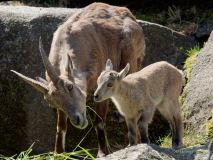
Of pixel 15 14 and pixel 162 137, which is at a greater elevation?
pixel 15 14

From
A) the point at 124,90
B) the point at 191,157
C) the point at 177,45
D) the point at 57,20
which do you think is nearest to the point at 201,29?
the point at 177,45

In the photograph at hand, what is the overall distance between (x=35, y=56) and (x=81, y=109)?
3162 mm

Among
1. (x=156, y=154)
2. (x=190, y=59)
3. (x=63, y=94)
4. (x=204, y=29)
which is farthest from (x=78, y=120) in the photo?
(x=204, y=29)

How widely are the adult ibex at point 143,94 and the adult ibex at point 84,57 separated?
1.25 ft

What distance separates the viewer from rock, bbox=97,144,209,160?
280 inches

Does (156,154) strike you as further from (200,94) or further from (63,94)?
(200,94)

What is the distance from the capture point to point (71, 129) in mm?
11484

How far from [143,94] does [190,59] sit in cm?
332

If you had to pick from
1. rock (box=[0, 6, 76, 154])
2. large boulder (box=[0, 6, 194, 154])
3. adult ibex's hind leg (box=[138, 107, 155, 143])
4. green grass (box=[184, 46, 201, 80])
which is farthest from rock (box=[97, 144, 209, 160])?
rock (box=[0, 6, 76, 154])

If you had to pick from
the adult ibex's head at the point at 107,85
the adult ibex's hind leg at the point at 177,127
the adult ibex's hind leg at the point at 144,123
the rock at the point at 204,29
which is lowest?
the adult ibex's hind leg at the point at 177,127

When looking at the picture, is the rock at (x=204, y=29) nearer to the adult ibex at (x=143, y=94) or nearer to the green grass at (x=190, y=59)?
the green grass at (x=190, y=59)

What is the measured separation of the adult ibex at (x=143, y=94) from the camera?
27.7 feet

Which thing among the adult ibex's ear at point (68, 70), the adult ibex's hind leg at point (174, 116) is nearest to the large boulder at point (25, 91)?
the adult ibex's hind leg at point (174, 116)

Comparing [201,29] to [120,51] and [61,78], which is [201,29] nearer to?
[120,51]
